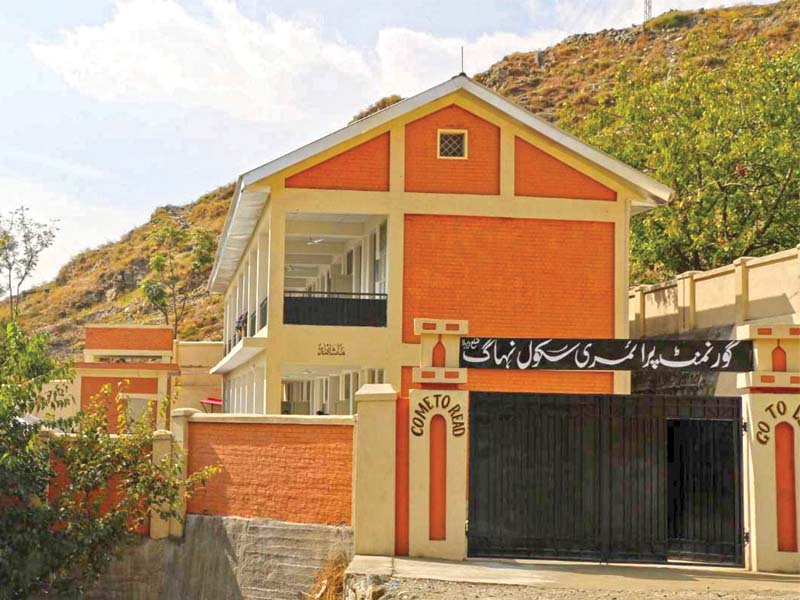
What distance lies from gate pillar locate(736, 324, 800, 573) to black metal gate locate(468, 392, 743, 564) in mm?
271

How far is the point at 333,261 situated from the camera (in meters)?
32.5

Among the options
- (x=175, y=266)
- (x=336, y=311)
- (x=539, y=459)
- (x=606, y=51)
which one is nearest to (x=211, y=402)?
(x=336, y=311)

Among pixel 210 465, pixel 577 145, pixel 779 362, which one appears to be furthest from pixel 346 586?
pixel 577 145

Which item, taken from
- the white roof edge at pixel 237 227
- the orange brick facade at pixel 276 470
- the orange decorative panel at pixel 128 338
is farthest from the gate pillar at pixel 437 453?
the orange decorative panel at pixel 128 338

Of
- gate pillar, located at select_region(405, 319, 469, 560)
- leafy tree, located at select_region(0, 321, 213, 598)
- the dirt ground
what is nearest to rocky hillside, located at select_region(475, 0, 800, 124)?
leafy tree, located at select_region(0, 321, 213, 598)

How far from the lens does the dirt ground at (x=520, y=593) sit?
11961mm

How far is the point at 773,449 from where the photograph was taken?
1438cm

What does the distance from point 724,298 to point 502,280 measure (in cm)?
619

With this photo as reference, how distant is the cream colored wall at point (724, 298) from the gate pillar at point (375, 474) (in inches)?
466

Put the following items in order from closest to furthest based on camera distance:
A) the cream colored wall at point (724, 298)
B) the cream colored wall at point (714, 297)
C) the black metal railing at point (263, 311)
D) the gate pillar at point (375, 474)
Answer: the gate pillar at point (375, 474) < the cream colored wall at point (724, 298) < the black metal railing at point (263, 311) < the cream colored wall at point (714, 297)

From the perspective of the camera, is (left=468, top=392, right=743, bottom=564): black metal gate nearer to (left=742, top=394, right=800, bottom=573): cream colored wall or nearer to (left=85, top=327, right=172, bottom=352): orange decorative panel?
(left=742, top=394, right=800, bottom=573): cream colored wall

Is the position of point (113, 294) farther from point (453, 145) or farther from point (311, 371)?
point (453, 145)

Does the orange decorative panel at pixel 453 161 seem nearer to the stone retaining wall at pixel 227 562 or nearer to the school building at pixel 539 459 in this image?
the school building at pixel 539 459

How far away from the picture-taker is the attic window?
23.8 m
